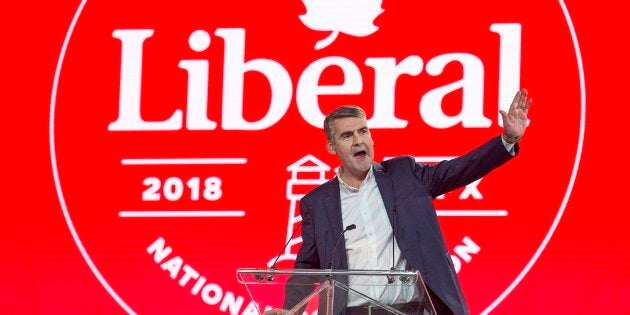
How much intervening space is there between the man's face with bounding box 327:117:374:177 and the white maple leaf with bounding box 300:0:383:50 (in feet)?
3.16

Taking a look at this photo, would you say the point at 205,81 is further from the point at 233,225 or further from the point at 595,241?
the point at 595,241

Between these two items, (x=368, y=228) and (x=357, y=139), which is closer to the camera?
(x=368, y=228)

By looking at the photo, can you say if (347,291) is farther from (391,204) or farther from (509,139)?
(509,139)

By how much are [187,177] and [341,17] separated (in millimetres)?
857

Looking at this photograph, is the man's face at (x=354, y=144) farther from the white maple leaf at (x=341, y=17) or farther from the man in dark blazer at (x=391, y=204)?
the white maple leaf at (x=341, y=17)

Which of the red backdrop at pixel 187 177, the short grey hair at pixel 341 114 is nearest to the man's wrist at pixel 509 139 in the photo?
the short grey hair at pixel 341 114

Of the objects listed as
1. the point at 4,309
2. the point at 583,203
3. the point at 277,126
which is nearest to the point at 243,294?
the point at 277,126

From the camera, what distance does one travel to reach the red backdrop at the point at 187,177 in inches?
177

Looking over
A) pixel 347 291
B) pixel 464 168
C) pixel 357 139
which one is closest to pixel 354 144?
pixel 357 139

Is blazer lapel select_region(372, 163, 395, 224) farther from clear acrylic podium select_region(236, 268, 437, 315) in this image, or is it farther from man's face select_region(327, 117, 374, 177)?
clear acrylic podium select_region(236, 268, 437, 315)

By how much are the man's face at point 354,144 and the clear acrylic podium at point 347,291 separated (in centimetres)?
67

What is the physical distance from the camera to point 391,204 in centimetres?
382

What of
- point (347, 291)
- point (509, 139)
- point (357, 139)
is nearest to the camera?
point (347, 291)

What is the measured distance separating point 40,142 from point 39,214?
296 millimetres
